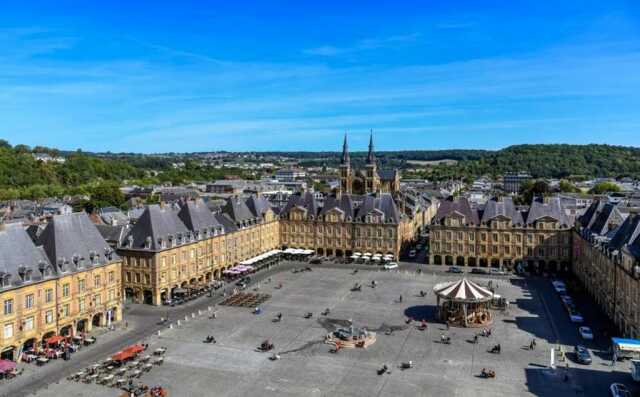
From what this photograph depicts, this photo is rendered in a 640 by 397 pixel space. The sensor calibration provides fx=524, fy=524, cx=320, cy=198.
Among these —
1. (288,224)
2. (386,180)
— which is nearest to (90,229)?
(288,224)

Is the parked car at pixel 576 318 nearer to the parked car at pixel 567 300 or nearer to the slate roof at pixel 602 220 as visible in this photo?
the parked car at pixel 567 300

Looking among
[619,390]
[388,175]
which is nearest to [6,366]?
[619,390]

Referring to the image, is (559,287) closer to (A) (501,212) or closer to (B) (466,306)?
(A) (501,212)

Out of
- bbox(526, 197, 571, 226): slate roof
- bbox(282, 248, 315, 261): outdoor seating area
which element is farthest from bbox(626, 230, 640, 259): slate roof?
bbox(282, 248, 315, 261): outdoor seating area

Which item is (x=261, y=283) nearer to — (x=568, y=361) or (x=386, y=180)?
(x=568, y=361)

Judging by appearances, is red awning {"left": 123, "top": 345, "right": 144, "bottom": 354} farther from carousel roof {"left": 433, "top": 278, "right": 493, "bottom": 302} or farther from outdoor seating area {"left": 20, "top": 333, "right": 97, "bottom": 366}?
carousel roof {"left": 433, "top": 278, "right": 493, "bottom": 302}
